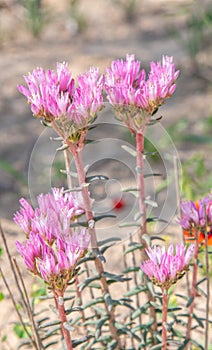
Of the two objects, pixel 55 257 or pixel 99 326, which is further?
pixel 99 326

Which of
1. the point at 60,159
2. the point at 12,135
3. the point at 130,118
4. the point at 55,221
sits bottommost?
the point at 55,221

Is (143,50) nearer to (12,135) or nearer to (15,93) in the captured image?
(15,93)

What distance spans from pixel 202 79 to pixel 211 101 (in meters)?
0.41

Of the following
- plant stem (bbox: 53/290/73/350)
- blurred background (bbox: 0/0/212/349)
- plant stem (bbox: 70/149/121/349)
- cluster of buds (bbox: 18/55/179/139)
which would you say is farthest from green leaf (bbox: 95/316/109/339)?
blurred background (bbox: 0/0/212/349)

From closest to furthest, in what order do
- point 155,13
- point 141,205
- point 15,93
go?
1. point 141,205
2. point 15,93
3. point 155,13

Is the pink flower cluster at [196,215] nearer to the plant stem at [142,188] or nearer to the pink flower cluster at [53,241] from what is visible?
the plant stem at [142,188]

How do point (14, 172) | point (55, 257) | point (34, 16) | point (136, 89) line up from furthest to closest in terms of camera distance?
point (34, 16)
point (14, 172)
point (136, 89)
point (55, 257)

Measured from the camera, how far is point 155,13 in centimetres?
659

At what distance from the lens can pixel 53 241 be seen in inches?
63.9

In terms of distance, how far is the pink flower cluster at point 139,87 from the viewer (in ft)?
5.50

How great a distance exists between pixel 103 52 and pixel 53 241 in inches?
168

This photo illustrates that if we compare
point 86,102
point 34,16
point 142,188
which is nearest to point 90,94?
point 86,102

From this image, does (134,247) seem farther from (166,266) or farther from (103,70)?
(103,70)

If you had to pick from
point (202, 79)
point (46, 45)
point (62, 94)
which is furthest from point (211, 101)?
point (62, 94)
